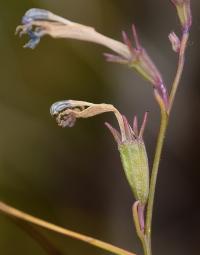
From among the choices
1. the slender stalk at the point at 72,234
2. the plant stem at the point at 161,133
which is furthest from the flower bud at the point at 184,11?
the slender stalk at the point at 72,234

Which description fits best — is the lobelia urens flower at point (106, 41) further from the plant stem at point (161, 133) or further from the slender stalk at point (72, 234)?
the slender stalk at point (72, 234)

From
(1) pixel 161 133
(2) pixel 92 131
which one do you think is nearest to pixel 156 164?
(1) pixel 161 133

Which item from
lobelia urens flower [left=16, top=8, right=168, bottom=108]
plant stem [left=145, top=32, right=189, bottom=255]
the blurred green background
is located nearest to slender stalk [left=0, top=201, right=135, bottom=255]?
plant stem [left=145, top=32, right=189, bottom=255]

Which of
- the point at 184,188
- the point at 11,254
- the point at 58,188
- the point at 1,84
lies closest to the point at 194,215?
the point at 184,188

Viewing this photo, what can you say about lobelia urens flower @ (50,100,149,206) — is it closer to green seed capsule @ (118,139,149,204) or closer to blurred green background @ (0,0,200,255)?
green seed capsule @ (118,139,149,204)

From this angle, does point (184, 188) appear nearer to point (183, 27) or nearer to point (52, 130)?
point (52, 130)

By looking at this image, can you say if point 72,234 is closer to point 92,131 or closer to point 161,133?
point 161,133
